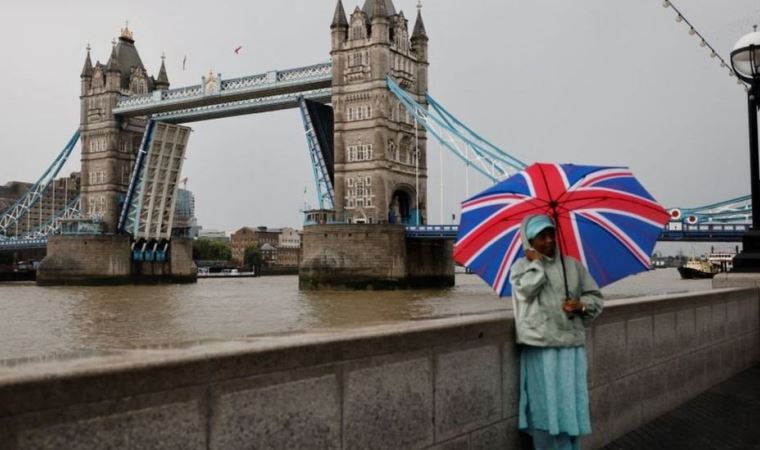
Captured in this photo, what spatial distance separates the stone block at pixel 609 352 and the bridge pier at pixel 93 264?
160ft

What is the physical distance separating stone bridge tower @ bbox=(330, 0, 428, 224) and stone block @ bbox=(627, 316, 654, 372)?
120 feet

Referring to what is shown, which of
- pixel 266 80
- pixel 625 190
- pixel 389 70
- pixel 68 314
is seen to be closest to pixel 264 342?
pixel 625 190

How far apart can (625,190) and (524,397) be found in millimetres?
1086

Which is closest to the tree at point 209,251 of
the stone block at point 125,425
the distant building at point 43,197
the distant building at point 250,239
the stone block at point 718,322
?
the distant building at point 250,239

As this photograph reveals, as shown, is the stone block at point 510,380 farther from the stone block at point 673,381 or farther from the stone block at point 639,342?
the stone block at point 673,381

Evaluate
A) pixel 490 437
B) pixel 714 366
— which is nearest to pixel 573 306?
pixel 490 437

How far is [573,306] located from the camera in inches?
133

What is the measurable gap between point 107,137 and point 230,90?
→ 13.0 meters

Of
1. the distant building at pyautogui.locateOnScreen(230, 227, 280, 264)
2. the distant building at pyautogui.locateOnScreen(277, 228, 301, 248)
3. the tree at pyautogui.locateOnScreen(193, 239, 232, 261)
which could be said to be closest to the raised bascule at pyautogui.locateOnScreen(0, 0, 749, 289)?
the tree at pyautogui.locateOnScreen(193, 239, 232, 261)

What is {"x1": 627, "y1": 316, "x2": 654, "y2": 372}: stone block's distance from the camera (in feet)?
16.3

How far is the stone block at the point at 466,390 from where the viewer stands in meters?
3.43

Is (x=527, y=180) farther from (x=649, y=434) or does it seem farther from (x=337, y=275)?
(x=337, y=275)

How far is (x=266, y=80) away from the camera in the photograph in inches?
1841

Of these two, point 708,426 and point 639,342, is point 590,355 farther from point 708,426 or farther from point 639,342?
point 708,426
